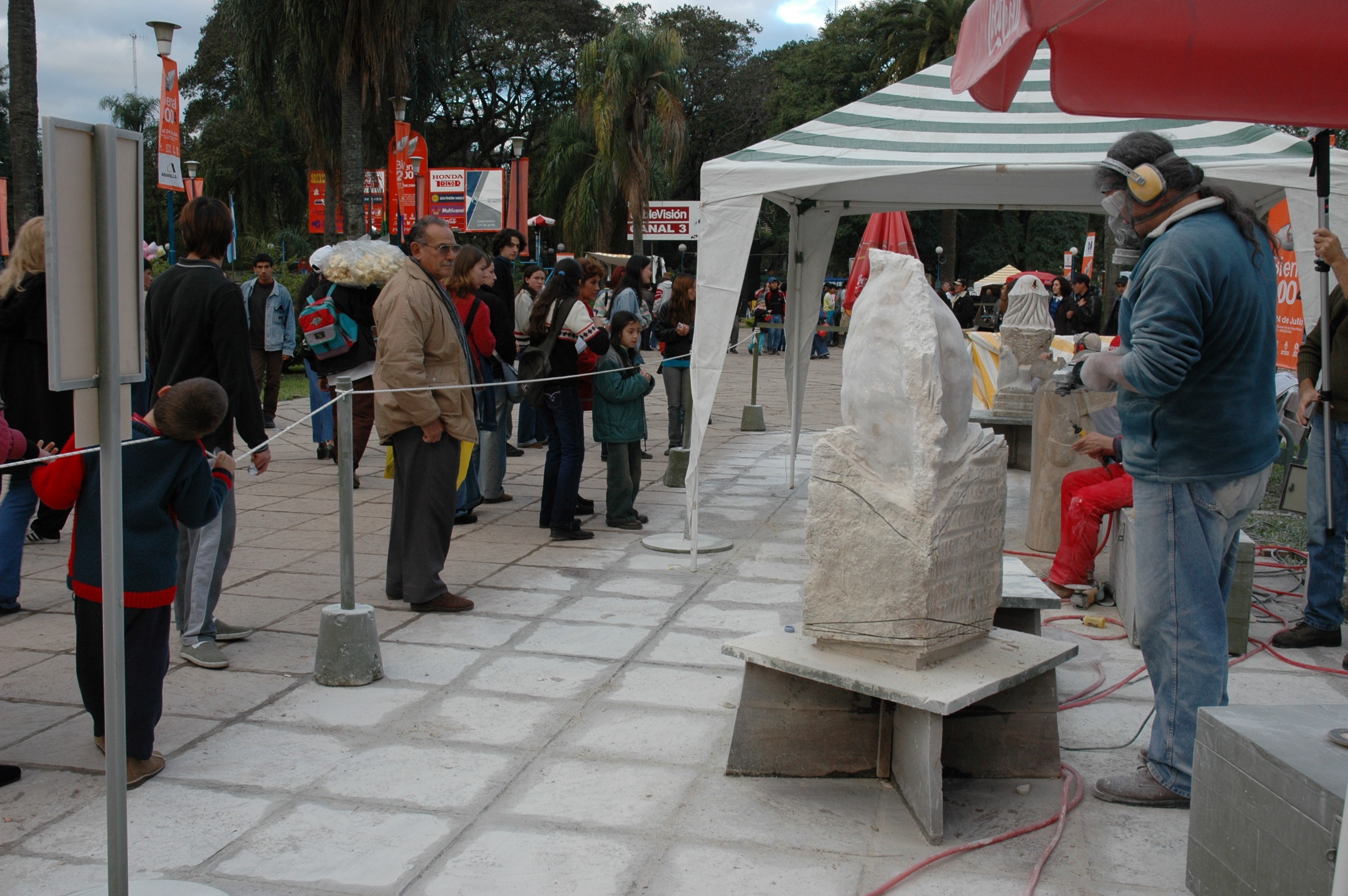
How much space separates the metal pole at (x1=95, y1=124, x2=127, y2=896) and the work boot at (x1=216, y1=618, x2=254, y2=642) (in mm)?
2549

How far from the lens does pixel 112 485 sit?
7.47 ft

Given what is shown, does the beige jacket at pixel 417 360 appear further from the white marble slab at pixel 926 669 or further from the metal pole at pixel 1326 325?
the metal pole at pixel 1326 325

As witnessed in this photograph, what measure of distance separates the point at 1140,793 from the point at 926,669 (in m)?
0.77

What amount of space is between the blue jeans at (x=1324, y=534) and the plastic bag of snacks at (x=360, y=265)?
5260mm

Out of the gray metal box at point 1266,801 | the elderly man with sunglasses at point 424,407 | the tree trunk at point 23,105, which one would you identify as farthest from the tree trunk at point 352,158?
the gray metal box at point 1266,801

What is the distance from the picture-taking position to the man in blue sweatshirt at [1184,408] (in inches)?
121

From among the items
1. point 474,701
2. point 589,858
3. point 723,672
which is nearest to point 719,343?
point 723,672

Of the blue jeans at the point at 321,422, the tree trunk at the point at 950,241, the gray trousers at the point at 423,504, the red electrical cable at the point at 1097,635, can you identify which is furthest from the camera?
the tree trunk at the point at 950,241

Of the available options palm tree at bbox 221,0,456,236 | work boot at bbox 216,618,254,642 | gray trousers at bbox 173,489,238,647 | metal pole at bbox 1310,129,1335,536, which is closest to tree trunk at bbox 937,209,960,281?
palm tree at bbox 221,0,456,236

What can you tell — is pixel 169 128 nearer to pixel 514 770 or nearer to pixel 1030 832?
pixel 514 770

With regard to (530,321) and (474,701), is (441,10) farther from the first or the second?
(474,701)

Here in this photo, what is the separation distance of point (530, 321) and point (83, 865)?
461cm

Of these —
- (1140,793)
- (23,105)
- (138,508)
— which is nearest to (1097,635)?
(1140,793)

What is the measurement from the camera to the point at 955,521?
3.34 meters
